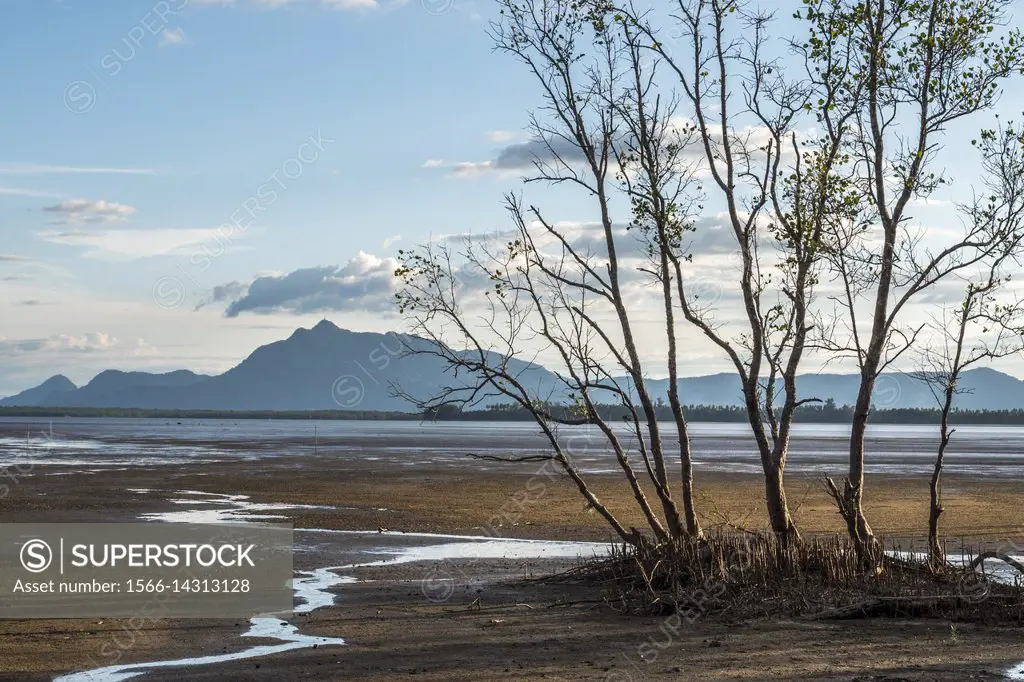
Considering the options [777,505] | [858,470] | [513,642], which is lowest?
[513,642]

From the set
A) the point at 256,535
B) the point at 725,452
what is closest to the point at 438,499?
the point at 256,535

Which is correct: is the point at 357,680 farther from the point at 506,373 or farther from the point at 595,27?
the point at 595,27

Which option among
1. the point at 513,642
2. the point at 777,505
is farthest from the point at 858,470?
the point at 513,642

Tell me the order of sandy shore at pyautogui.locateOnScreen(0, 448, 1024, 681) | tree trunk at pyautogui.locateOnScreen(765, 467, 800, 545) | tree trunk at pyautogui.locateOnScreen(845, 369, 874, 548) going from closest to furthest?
sandy shore at pyautogui.locateOnScreen(0, 448, 1024, 681)
tree trunk at pyautogui.locateOnScreen(845, 369, 874, 548)
tree trunk at pyautogui.locateOnScreen(765, 467, 800, 545)

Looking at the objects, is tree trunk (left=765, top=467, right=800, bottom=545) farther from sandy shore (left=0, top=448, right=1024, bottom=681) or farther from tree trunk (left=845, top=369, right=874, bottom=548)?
tree trunk (left=845, top=369, right=874, bottom=548)

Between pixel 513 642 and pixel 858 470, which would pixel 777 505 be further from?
pixel 513 642

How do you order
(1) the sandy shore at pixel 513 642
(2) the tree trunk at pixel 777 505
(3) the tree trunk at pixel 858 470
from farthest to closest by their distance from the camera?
(2) the tree trunk at pixel 777 505, (3) the tree trunk at pixel 858 470, (1) the sandy shore at pixel 513 642

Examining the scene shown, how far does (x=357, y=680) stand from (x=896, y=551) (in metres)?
13.8

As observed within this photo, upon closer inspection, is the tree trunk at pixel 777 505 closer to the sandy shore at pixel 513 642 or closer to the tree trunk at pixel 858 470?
the sandy shore at pixel 513 642

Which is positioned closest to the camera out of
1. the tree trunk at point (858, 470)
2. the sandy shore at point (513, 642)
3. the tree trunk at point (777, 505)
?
the sandy shore at point (513, 642)

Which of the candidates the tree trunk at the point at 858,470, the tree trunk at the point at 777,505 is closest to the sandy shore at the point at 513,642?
the tree trunk at the point at 777,505

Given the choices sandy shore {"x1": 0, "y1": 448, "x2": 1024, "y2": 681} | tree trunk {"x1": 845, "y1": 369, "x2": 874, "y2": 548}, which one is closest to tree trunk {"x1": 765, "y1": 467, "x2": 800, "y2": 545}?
sandy shore {"x1": 0, "y1": 448, "x2": 1024, "y2": 681}

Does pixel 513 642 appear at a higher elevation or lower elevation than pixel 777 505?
lower

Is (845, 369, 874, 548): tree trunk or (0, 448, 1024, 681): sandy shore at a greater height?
(845, 369, 874, 548): tree trunk
